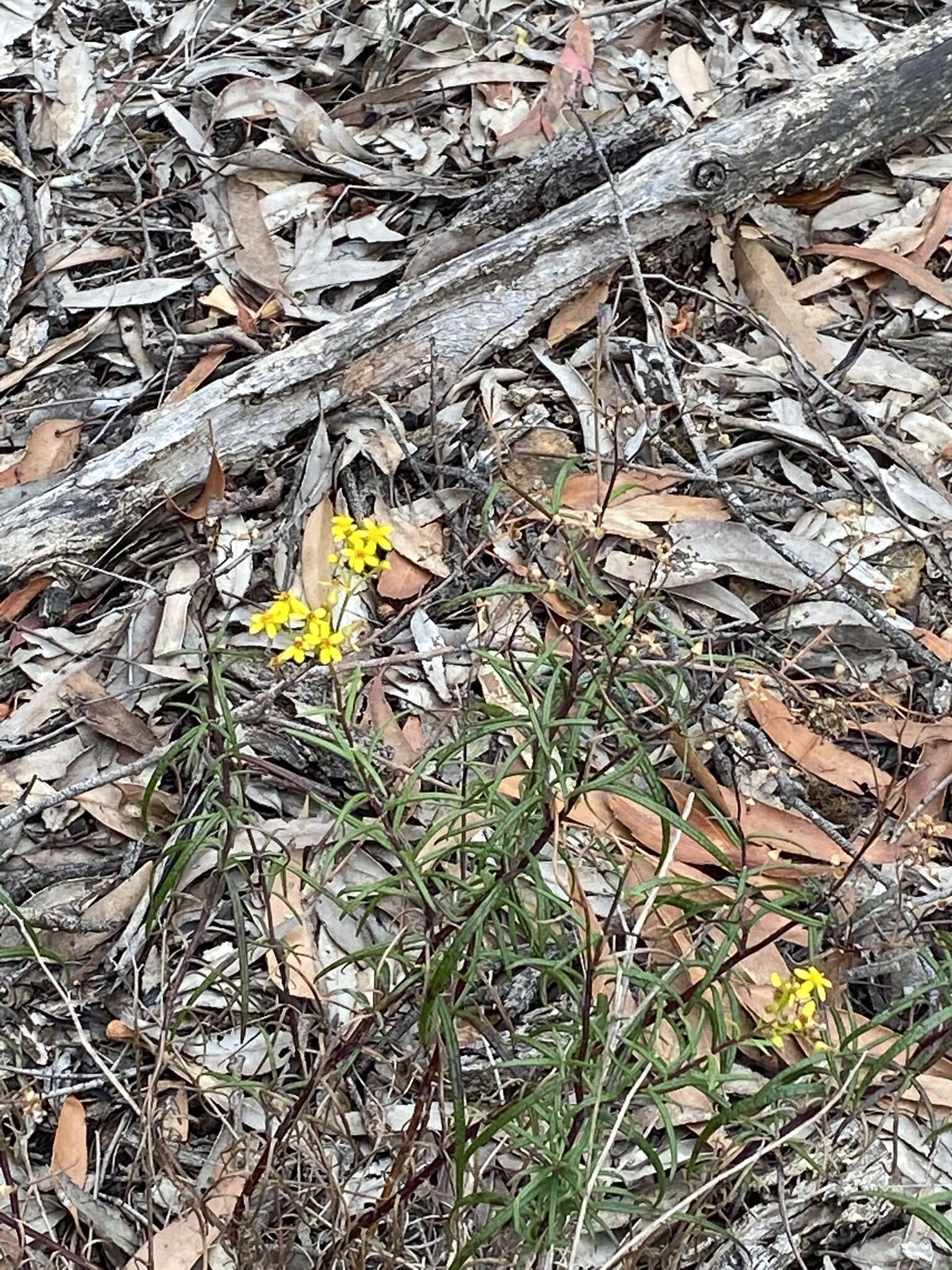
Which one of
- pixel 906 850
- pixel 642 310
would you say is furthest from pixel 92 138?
pixel 906 850

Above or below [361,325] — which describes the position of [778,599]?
below

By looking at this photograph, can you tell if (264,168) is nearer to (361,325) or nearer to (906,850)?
(361,325)

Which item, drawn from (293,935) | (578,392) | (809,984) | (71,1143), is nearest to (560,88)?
(578,392)

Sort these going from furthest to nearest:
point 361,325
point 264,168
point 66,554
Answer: point 264,168 < point 361,325 < point 66,554

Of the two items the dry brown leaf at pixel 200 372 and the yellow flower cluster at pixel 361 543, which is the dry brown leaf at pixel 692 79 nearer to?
the dry brown leaf at pixel 200 372

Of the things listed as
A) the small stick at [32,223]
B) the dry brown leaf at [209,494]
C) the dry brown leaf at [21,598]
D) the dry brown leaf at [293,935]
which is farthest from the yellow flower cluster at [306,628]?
the small stick at [32,223]

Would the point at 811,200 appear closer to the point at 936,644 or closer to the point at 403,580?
the point at 936,644

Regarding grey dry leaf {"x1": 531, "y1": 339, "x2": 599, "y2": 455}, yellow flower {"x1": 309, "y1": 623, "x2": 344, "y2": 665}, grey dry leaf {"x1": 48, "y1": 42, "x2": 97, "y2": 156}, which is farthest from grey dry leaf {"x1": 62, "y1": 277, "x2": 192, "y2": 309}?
yellow flower {"x1": 309, "y1": 623, "x2": 344, "y2": 665}

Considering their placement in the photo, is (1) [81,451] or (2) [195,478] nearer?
(2) [195,478]
